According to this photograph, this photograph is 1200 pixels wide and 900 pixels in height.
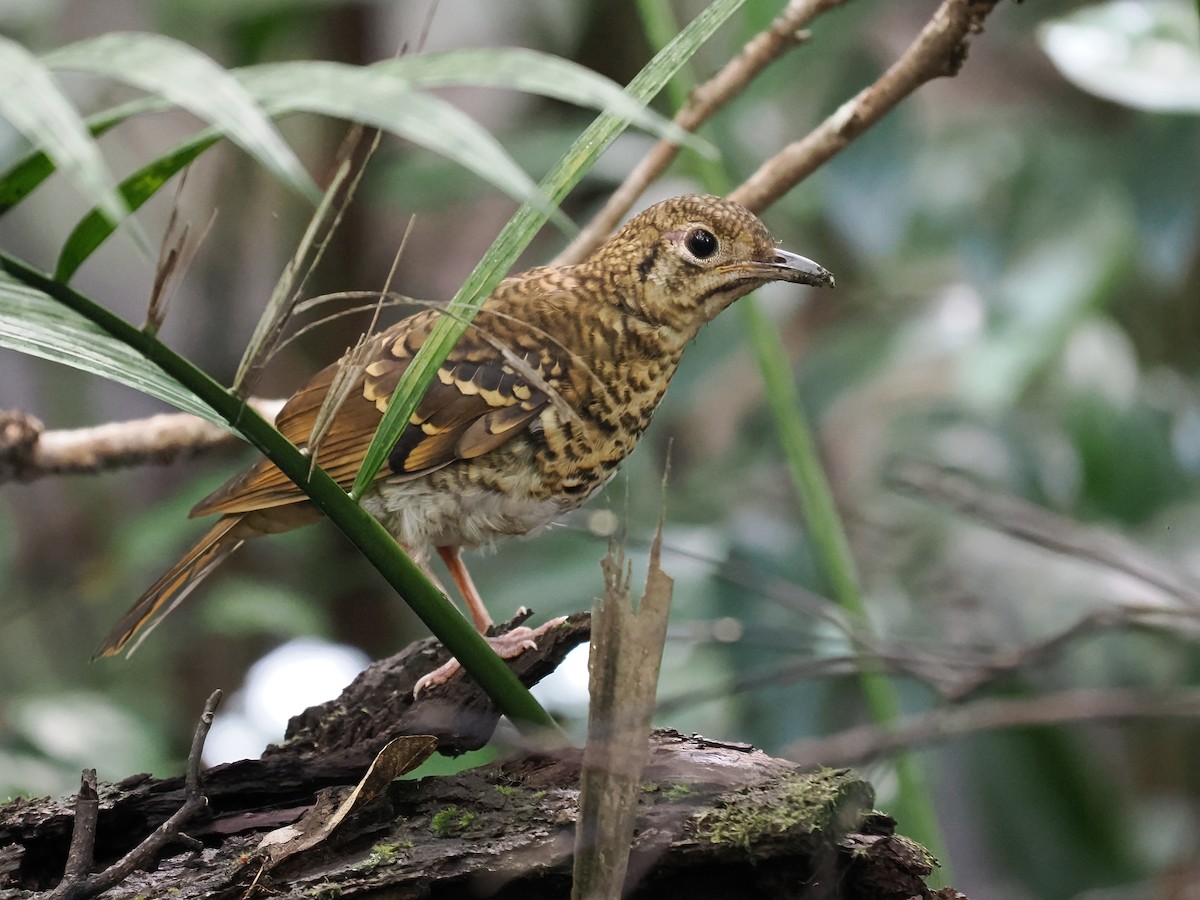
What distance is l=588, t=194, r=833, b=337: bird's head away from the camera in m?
1.71

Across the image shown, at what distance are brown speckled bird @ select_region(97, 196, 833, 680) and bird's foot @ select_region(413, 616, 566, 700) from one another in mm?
203

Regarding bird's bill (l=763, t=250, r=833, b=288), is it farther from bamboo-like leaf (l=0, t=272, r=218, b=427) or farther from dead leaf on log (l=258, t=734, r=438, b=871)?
bamboo-like leaf (l=0, t=272, r=218, b=427)

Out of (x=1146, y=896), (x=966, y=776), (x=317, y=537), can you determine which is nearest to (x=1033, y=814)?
(x=966, y=776)

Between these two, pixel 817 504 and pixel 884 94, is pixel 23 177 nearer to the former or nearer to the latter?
pixel 884 94

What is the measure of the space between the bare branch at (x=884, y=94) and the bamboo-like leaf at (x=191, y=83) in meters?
1.06

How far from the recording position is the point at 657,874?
126 cm

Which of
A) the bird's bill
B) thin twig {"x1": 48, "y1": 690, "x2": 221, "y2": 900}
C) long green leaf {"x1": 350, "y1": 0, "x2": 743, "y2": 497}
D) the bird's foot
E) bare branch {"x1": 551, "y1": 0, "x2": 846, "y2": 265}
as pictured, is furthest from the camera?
bare branch {"x1": 551, "y1": 0, "x2": 846, "y2": 265}

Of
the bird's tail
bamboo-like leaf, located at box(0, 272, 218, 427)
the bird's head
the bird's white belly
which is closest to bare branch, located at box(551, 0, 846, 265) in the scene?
the bird's head

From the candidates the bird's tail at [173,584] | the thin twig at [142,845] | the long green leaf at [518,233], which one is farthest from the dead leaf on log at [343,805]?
the bird's tail at [173,584]

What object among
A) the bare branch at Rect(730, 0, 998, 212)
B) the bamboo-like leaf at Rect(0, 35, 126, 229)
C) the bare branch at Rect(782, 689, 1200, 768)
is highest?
the bare branch at Rect(730, 0, 998, 212)

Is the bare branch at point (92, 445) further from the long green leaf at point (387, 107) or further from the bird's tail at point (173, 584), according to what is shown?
the long green leaf at point (387, 107)

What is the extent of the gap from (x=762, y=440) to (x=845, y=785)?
191 cm

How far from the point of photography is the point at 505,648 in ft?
5.08

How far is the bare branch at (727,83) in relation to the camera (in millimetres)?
1829
